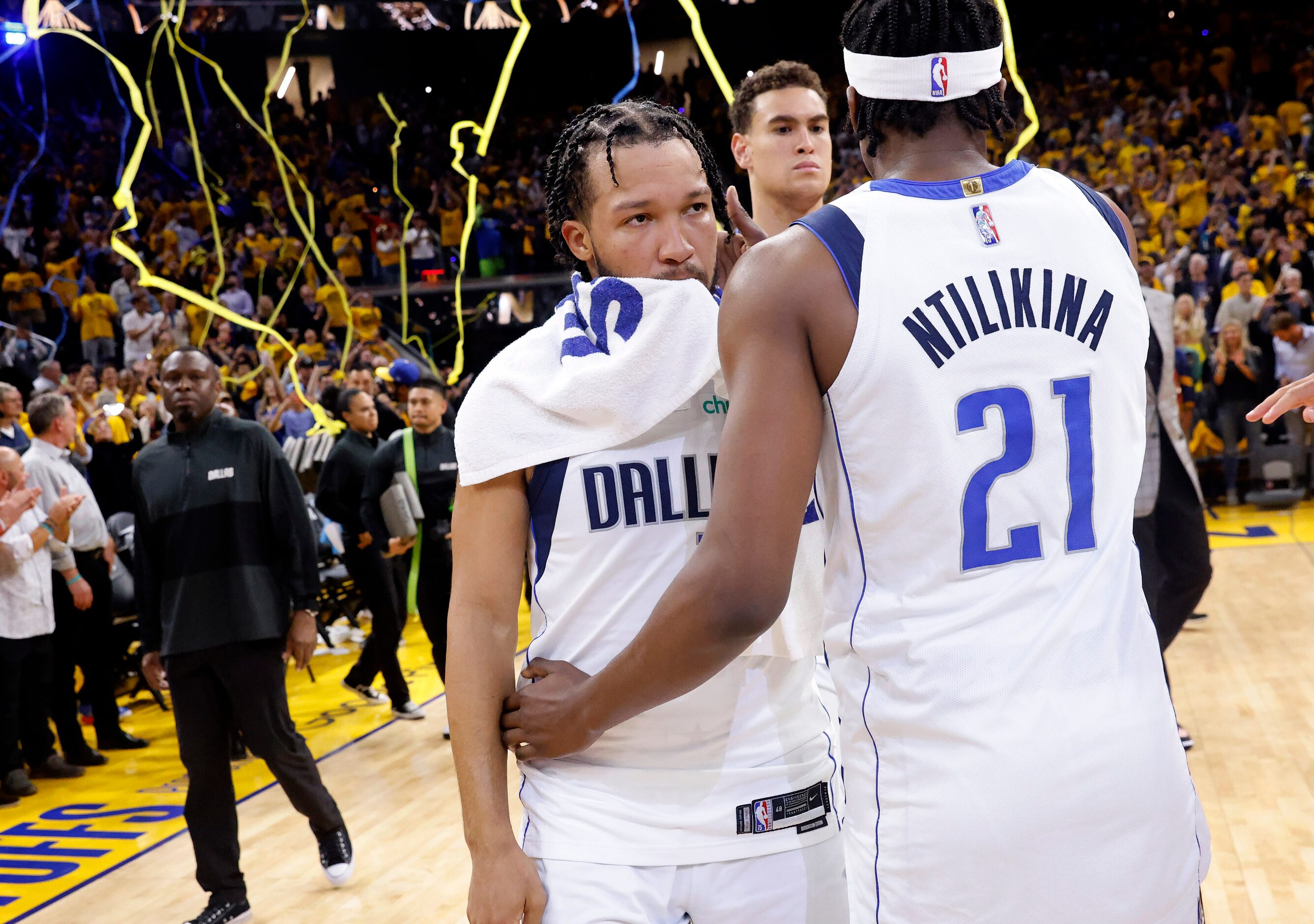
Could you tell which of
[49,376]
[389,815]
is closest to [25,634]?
[389,815]

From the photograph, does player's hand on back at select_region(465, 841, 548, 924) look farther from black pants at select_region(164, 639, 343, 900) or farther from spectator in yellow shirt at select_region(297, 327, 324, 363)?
spectator in yellow shirt at select_region(297, 327, 324, 363)

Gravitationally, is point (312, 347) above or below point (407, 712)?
above

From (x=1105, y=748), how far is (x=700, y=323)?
687mm

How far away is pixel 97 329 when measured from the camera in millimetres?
13492

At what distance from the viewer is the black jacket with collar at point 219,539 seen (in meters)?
4.16

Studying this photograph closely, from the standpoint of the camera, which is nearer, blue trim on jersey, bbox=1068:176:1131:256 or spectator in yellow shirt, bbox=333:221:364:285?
blue trim on jersey, bbox=1068:176:1131:256

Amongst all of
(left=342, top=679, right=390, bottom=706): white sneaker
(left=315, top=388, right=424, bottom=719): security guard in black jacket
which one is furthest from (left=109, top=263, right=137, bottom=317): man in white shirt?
(left=342, top=679, right=390, bottom=706): white sneaker

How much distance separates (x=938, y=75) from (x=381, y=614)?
5654 millimetres

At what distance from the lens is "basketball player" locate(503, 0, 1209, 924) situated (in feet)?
3.98

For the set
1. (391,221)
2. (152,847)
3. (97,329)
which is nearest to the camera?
(152,847)

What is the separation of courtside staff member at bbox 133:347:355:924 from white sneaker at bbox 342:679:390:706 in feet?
8.11

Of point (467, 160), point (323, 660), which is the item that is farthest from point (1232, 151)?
point (323, 660)

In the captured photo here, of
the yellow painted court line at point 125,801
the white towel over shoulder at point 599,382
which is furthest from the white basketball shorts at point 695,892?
the yellow painted court line at point 125,801

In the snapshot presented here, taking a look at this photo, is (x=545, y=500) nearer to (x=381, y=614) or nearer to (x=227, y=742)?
(x=227, y=742)
